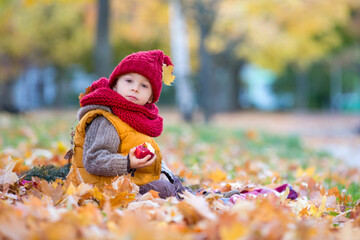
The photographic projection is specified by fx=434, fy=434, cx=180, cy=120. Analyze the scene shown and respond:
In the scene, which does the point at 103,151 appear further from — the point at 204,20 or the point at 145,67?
the point at 204,20

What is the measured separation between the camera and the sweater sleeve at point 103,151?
8.21ft

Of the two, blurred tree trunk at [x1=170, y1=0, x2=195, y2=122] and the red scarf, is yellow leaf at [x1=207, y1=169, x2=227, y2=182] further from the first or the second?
blurred tree trunk at [x1=170, y1=0, x2=195, y2=122]

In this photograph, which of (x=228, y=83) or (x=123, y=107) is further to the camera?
(x=228, y=83)

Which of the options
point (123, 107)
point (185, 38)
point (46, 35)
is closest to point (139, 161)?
point (123, 107)

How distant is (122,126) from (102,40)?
6661mm

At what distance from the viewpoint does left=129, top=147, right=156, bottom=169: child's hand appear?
8.07ft

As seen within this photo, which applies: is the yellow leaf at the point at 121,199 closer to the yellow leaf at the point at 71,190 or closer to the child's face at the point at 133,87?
the yellow leaf at the point at 71,190

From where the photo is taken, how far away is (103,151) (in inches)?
99.1

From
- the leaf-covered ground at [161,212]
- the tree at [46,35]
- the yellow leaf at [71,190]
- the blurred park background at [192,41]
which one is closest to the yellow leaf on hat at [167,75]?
the leaf-covered ground at [161,212]

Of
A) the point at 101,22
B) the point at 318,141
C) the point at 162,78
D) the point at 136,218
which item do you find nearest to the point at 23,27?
the point at 101,22

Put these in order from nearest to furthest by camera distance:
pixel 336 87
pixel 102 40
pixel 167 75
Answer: pixel 167 75, pixel 102 40, pixel 336 87

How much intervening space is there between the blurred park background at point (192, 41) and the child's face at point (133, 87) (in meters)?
6.35

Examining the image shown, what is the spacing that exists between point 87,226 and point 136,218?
0.96 feet

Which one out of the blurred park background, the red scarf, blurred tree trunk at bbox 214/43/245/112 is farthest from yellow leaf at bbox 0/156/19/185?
blurred tree trunk at bbox 214/43/245/112
